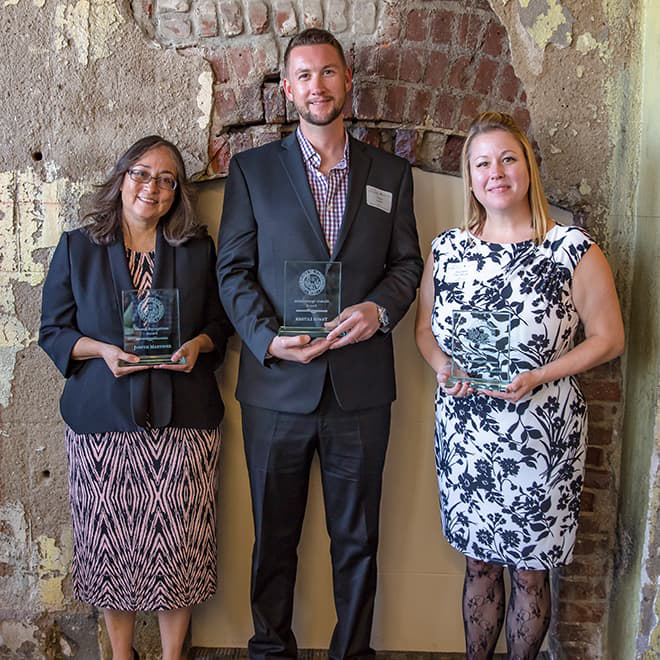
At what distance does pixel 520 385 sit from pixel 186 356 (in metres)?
1.05

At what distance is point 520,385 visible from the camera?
85.8 inches

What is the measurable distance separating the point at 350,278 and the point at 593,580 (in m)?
1.46

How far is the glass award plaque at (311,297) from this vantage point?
2260 mm

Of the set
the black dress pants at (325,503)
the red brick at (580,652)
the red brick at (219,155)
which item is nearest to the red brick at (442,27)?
the red brick at (219,155)

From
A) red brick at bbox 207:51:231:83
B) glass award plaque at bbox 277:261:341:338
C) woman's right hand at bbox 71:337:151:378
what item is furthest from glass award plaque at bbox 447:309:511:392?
red brick at bbox 207:51:231:83

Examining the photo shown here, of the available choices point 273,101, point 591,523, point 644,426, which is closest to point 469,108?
point 273,101

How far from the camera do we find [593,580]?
2748 mm

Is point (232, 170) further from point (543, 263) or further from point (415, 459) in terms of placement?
point (415, 459)

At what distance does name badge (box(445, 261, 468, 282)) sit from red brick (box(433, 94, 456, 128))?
59 centimetres

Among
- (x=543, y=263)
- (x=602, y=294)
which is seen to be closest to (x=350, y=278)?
(x=543, y=263)

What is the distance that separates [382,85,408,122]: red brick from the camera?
262 cm

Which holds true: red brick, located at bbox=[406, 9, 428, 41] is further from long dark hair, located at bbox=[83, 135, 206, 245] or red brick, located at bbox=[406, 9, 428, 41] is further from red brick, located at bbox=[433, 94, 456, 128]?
long dark hair, located at bbox=[83, 135, 206, 245]

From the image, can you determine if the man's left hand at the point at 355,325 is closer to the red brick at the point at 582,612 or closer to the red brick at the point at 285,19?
the red brick at the point at 285,19

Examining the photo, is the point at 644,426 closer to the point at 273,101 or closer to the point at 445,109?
the point at 445,109
